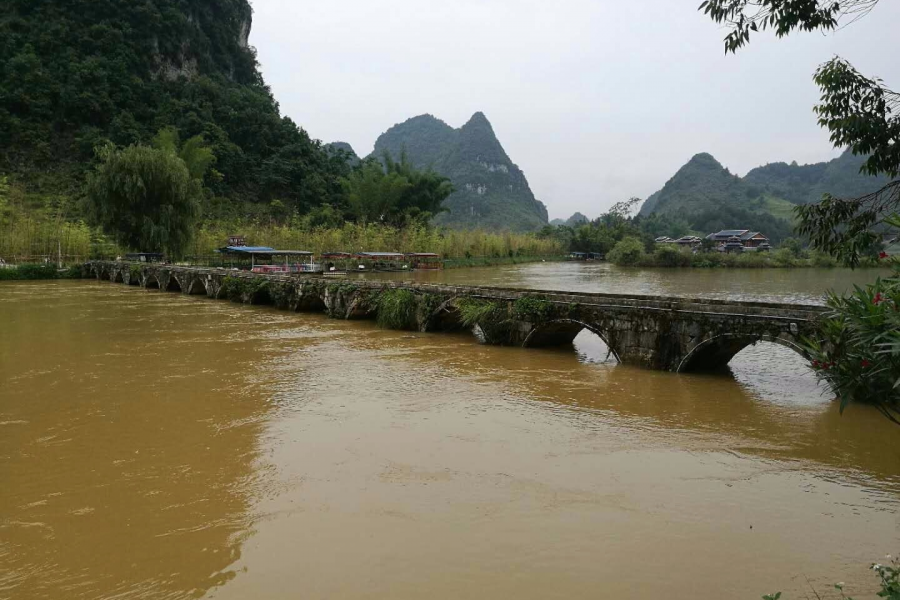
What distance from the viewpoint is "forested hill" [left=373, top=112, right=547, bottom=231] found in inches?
5242

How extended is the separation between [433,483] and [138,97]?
240ft

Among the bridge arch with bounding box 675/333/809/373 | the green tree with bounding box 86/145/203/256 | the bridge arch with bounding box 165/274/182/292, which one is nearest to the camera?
the bridge arch with bounding box 675/333/809/373

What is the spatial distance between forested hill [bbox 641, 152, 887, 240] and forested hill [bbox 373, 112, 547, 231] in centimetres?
3424

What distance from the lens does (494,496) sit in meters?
6.26

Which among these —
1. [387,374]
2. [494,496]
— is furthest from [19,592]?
[387,374]

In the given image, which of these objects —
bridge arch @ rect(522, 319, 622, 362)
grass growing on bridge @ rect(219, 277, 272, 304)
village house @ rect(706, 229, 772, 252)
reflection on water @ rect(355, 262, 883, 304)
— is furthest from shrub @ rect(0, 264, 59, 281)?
village house @ rect(706, 229, 772, 252)

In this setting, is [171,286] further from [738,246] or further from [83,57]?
[738,246]

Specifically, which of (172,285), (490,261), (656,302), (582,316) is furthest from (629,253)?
(656,302)

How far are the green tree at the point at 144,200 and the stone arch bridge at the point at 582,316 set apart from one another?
68.6 feet

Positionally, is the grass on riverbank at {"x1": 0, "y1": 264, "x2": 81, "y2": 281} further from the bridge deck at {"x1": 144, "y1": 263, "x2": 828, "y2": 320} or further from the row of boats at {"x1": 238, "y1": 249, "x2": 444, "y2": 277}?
the bridge deck at {"x1": 144, "y1": 263, "x2": 828, "y2": 320}

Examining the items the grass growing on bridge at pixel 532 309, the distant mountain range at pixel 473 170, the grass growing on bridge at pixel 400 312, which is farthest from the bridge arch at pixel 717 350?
the distant mountain range at pixel 473 170

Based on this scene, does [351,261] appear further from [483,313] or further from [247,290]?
[483,313]

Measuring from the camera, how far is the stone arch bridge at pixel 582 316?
10.9 m

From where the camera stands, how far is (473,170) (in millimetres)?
143875
